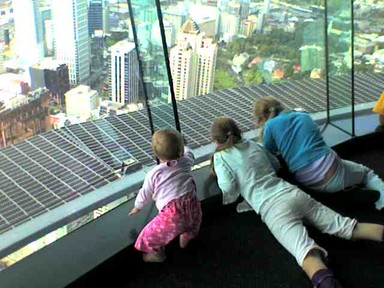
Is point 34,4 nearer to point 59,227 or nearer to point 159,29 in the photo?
point 159,29

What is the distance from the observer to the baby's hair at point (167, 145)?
2.40m

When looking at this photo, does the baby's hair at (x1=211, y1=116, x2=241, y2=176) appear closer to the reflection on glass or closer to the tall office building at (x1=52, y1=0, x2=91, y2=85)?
the reflection on glass

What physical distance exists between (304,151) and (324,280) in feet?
2.64

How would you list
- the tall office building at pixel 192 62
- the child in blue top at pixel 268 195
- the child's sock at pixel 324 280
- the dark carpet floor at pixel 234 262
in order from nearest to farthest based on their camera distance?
1. the child's sock at pixel 324 280
2. the dark carpet floor at pixel 234 262
3. the child in blue top at pixel 268 195
4. the tall office building at pixel 192 62

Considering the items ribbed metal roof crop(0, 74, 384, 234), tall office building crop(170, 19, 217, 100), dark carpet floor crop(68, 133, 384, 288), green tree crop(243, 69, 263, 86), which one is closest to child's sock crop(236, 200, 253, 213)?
dark carpet floor crop(68, 133, 384, 288)

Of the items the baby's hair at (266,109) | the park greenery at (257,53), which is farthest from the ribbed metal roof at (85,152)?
the baby's hair at (266,109)

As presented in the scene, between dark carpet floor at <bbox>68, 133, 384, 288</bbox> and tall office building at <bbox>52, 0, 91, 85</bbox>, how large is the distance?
921mm

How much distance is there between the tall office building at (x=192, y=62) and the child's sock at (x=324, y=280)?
4.22 ft

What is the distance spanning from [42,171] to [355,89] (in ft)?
7.98

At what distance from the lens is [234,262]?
252 cm

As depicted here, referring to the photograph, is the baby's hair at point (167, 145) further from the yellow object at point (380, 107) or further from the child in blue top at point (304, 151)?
the yellow object at point (380, 107)

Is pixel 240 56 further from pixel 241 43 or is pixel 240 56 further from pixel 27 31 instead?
pixel 27 31

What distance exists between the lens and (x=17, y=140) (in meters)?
2.46

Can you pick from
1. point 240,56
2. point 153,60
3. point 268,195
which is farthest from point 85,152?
point 240,56
